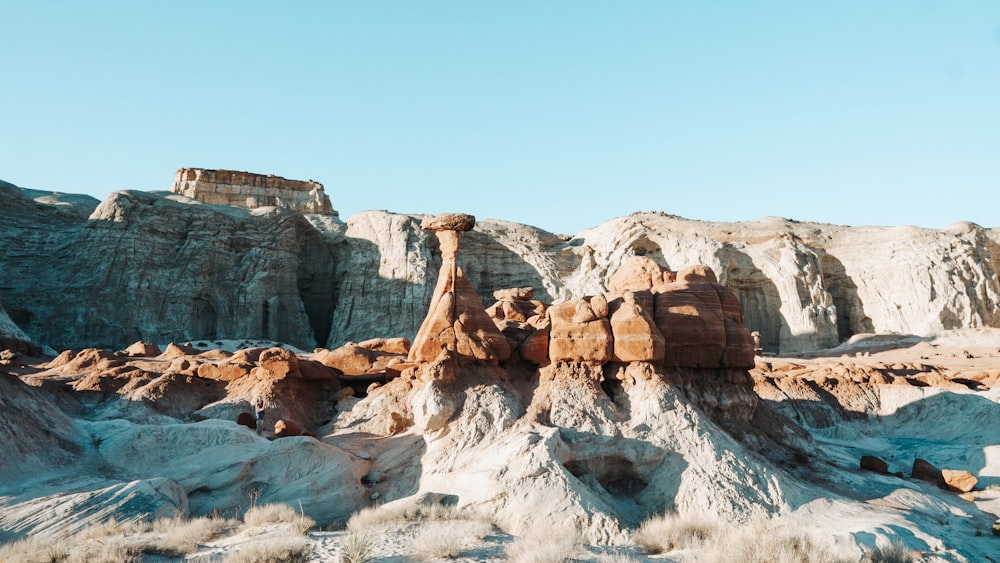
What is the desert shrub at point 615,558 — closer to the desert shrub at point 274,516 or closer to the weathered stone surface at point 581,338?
the desert shrub at point 274,516

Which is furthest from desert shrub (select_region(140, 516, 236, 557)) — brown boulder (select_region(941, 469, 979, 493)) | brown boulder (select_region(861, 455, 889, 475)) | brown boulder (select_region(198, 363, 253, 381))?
brown boulder (select_region(941, 469, 979, 493))

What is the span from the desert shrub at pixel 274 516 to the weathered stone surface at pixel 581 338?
16.4ft

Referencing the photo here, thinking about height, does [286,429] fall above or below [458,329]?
below

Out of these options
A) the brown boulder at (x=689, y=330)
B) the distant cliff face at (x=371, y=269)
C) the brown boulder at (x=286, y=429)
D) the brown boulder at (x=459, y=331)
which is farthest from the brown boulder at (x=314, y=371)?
the distant cliff face at (x=371, y=269)

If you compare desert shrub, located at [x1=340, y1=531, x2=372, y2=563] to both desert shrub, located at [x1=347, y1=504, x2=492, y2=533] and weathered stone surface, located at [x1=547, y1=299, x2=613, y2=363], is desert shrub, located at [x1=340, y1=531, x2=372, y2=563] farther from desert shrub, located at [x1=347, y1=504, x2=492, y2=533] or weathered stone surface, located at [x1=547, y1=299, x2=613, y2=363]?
weathered stone surface, located at [x1=547, y1=299, x2=613, y2=363]

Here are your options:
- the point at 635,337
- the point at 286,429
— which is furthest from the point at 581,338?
the point at 286,429

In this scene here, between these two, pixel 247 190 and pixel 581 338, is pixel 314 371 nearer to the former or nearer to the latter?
pixel 581 338

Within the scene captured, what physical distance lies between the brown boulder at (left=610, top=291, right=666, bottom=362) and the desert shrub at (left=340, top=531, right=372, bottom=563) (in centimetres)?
571

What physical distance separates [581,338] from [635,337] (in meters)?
0.90

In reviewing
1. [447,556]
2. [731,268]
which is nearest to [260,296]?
[731,268]

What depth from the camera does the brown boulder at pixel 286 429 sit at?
518 inches

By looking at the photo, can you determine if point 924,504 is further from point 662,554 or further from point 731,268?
point 731,268

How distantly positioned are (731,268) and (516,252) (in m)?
Answer: 12.4

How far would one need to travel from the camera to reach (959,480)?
13.5 m
